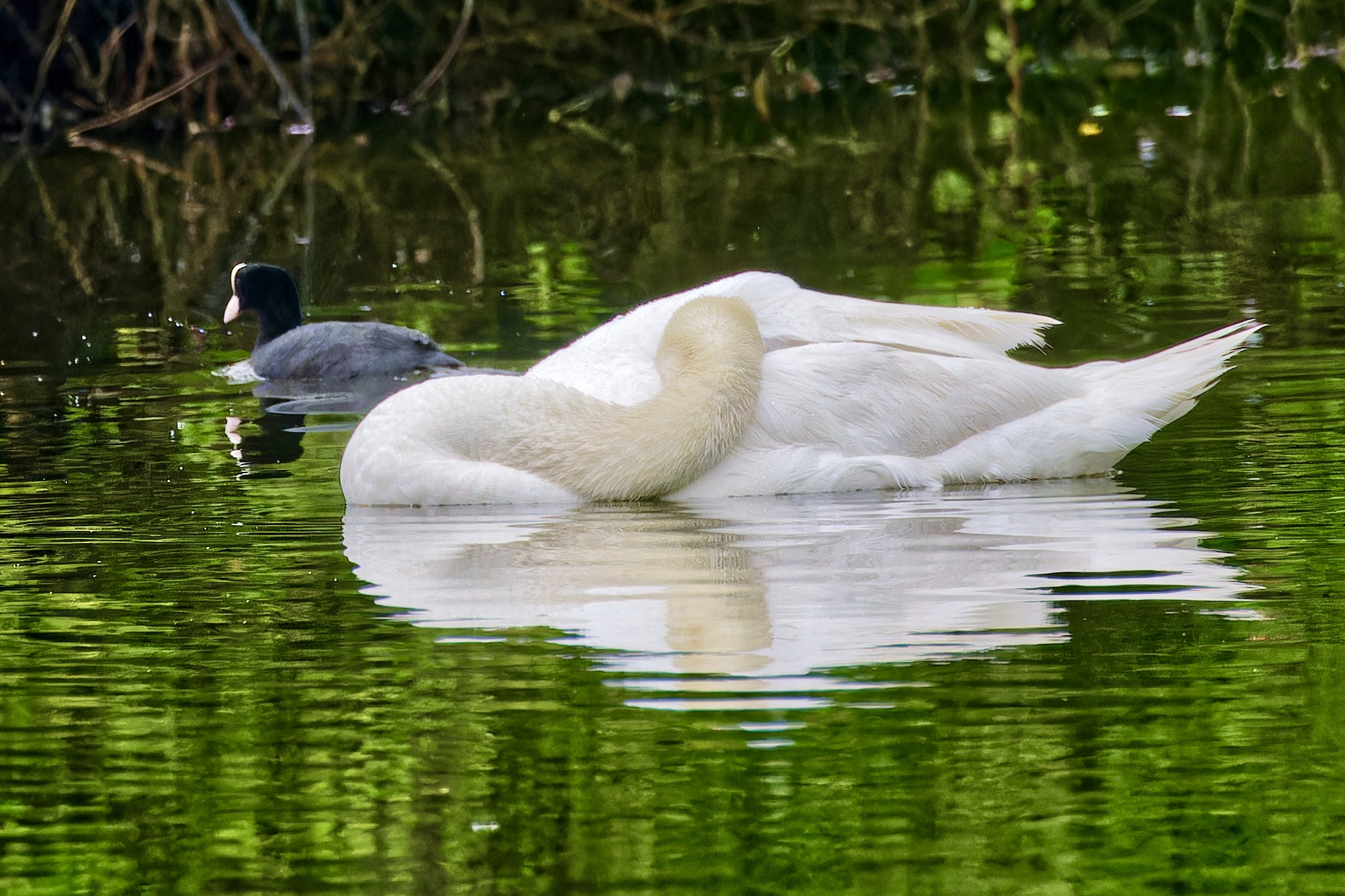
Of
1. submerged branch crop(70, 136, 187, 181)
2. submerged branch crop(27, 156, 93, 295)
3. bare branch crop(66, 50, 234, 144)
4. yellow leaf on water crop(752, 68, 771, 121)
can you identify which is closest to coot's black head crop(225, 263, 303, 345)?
submerged branch crop(27, 156, 93, 295)

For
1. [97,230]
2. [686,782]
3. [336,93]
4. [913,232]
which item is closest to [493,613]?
[686,782]

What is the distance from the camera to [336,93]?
1022 inches

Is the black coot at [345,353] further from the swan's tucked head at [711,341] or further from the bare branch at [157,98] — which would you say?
the bare branch at [157,98]

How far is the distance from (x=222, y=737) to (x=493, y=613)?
3.58 ft

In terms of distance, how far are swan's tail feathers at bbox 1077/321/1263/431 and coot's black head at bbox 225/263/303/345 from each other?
18.2ft

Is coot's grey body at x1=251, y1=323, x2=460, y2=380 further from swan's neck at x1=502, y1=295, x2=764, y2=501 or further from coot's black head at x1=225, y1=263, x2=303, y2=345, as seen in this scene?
swan's neck at x1=502, y1=295, x2=764, y2=501

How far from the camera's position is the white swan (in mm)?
6684

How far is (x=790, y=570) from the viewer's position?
567cm

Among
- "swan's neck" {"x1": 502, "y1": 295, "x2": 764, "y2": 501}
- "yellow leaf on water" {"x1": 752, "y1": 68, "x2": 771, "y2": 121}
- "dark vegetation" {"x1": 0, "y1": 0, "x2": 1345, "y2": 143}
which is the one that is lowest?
"swan's neck" {"x1": 502, "y1": 295, "x2": 764, "y2": 501}

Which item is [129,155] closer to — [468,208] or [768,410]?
[468,208]

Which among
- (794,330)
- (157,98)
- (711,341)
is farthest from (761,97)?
(711,341)

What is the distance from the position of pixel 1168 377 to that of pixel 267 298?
602 centimetres

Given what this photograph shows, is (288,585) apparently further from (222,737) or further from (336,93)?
(336,93)

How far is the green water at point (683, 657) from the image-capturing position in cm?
369
